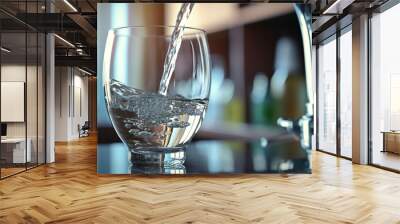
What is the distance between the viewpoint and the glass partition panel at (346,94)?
852cm

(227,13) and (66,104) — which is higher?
(227,13)

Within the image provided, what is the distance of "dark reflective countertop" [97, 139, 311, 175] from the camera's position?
19.1ft

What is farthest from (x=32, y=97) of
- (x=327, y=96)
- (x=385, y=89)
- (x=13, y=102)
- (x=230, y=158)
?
(x=327, y=96)

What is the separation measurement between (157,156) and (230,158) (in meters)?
1.90

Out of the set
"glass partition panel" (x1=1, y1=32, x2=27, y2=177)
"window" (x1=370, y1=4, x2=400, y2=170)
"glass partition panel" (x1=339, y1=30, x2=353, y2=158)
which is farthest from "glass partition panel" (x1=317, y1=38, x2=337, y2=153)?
"glass partition panel" (x1=1, y1=32, x2=27, y2=177)

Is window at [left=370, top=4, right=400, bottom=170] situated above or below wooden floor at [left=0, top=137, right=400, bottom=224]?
above

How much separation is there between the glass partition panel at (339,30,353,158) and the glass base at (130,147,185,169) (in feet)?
15.4

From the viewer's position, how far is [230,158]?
589cm

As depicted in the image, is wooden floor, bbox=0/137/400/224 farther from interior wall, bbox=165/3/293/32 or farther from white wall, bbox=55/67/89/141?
white wall, bbox=55/67/89/141

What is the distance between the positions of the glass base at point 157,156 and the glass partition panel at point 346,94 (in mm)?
A: 4692

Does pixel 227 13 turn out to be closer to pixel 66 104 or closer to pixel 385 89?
pixel 385 89

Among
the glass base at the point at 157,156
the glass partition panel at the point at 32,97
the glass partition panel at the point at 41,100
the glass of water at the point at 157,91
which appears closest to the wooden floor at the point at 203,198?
the glass base at the point at 157,156

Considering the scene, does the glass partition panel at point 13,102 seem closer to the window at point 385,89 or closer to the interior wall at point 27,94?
the interior wall at point 27,94

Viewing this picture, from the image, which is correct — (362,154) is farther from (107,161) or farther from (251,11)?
(107,161)
